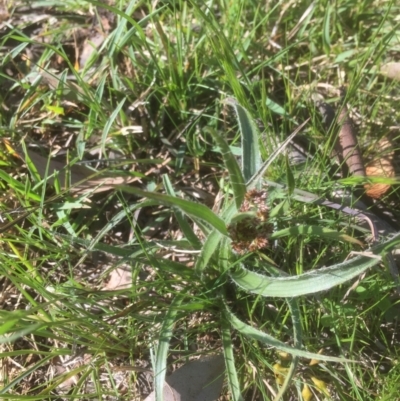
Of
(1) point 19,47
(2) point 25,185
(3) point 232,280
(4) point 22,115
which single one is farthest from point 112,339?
(1) point 19,47

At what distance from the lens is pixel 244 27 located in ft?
5.72

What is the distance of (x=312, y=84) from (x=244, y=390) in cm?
95

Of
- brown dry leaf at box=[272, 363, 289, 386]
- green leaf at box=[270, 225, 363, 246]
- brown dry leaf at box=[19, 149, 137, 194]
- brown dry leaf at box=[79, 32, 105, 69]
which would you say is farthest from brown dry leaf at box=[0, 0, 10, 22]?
brown dry leaf at box=[272, 363, 289, 386]

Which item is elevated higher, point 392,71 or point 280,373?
point 392,71

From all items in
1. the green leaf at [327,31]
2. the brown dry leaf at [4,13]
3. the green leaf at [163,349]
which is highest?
the green leaf at [327,31]

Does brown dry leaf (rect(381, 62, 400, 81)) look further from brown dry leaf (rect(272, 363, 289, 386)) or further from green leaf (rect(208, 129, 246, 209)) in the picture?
brown dry leaf (rect(272, 363, 289, 386))

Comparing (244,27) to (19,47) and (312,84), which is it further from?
(19,47)

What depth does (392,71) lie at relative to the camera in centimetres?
172

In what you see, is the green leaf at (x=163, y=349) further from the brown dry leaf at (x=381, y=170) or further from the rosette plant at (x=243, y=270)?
the brown dry leaf at (x=381, y=170)

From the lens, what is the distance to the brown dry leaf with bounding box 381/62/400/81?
1717 mm

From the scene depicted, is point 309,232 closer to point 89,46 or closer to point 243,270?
point 243,270

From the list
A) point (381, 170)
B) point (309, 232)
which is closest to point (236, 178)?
point (309, 232)

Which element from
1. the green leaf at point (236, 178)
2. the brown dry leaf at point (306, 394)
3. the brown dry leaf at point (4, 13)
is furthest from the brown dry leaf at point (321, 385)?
the brown dry leaf at point (4, 13)

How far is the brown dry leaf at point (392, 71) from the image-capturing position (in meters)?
1.72
